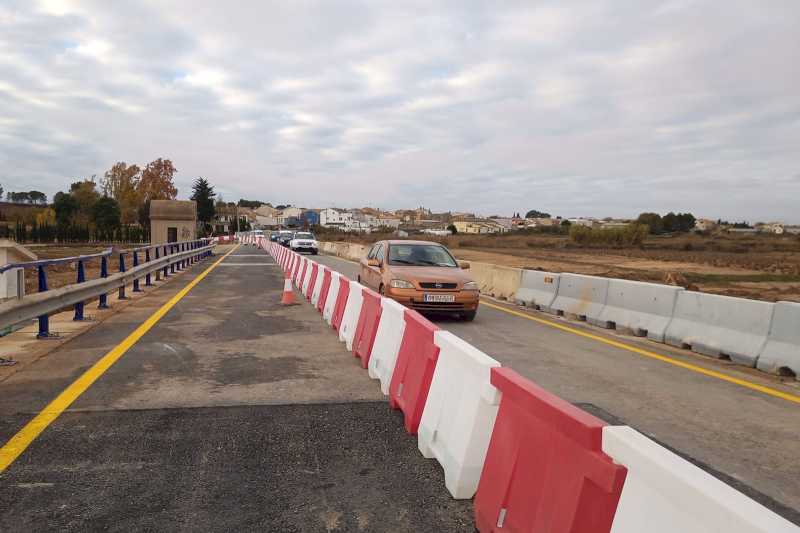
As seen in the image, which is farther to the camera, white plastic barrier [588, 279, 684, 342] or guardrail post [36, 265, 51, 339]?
white plastic barrier [588, 279, 684, 342]

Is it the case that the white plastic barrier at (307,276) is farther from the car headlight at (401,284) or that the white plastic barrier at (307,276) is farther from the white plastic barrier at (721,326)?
the white plastic barrier at (721,326)

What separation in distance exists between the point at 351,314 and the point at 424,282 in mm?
2970

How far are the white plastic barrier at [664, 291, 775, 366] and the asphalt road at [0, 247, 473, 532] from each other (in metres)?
5.01

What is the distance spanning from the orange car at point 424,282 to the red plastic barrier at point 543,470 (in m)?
7.54

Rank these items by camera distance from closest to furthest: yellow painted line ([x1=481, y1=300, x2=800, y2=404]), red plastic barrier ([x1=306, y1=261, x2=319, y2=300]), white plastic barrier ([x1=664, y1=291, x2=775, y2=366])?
1. yellow painted line ([x1=481, y1=300, x2=800, y2=404])
2. white plastic barrier ([x1=664, y1=291, x2=775, y2=366])
3. red plastic barrier ([x1=306, y1=261, x2=319, y2=300])

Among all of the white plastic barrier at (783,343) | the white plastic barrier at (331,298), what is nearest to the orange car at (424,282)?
the white plastic barrier at (331,298)

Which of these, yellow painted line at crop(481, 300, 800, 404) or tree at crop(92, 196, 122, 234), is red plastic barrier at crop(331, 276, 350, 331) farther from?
tree at crop(92, 196, 122, 234)

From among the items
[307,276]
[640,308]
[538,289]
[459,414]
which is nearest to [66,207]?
[307,276]

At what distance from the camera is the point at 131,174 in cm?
10612

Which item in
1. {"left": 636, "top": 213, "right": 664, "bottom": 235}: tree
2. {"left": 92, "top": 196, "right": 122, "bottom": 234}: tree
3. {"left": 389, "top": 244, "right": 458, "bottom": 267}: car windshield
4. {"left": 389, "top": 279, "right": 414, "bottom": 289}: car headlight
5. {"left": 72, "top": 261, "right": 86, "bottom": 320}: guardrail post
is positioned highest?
{"left": 636, "top": 213, "right": 664, "bottom": 235}: tree

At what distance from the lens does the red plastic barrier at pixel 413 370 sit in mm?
4727

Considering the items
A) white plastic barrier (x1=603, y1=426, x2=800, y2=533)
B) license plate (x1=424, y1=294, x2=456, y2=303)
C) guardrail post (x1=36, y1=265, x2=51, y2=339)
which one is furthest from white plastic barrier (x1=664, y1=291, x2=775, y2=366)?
guardrail post (x1=36, y1=265, x2=51, y2=339)

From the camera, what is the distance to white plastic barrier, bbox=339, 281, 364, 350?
8.09 m

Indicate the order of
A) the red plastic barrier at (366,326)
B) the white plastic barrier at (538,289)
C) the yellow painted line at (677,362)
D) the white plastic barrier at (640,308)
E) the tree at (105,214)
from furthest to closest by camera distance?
the tree at (105,214)
the white plastic barrier at (538,289)
the white plastic barrier at (640,308)
the red plastic barrier at (366,326)
the yellow painted line at (677,362)
